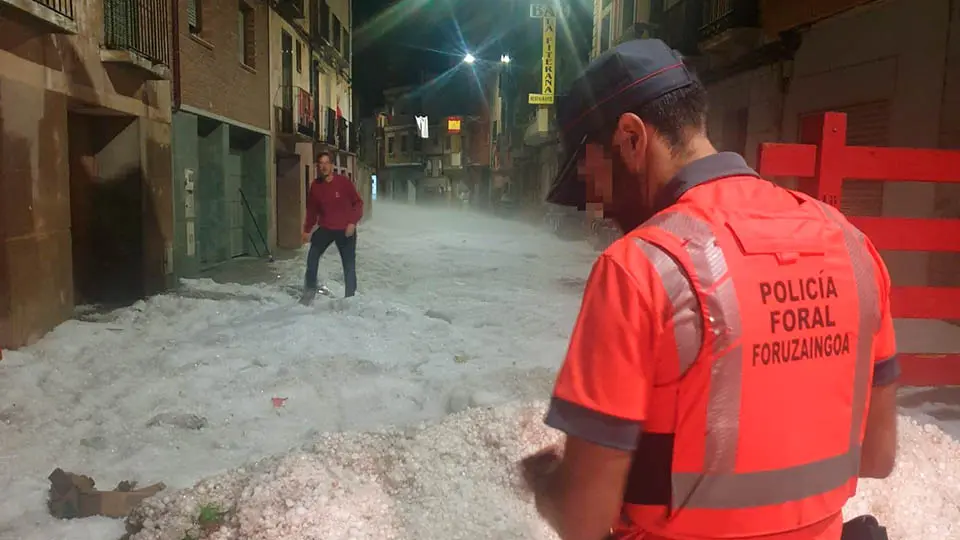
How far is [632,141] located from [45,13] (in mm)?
6878

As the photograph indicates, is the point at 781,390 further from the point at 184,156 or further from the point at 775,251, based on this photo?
the point at 184,156

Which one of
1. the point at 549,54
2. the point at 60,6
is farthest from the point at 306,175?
the point at 549,54

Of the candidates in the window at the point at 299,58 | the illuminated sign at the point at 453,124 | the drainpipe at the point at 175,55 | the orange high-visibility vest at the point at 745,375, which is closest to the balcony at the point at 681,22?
the drainpipe at the point at 175,55

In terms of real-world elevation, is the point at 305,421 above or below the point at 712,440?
below

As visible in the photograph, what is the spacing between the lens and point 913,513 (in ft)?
9.49

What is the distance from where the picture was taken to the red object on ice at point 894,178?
375 cm

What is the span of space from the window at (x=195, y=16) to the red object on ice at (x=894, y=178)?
36.5 feet

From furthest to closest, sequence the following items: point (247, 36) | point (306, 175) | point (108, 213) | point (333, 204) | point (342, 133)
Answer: point (342, 133), point (306, 175), point (247, 36), point (108, 213), point (333, 204)

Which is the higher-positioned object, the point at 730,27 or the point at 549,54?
the point at 549,54

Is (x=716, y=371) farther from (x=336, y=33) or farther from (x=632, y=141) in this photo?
(x=336, y=33)

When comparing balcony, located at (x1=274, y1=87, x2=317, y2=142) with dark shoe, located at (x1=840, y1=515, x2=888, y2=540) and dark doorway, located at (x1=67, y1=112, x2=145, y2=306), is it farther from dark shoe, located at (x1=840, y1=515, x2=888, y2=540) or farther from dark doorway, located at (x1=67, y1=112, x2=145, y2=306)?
dark shoe, located at (x1=840, y1=515, x2=888, y2=540)

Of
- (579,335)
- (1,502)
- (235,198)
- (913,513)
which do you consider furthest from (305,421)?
(235,198)

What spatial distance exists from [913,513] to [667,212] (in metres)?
2.48

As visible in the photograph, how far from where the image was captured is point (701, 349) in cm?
110
